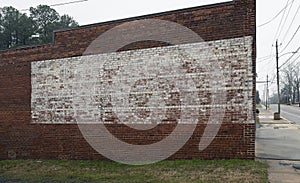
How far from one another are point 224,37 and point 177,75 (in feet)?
5.50

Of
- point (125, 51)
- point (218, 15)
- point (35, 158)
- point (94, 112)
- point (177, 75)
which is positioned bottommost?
point (35, 158)

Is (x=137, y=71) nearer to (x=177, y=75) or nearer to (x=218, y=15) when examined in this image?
(x=177, y=75)

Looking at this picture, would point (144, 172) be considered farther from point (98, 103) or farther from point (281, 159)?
point (281, 159)

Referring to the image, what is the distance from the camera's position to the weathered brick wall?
25.3 ft

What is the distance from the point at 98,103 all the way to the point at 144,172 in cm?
307

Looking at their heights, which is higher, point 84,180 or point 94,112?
point 94,112

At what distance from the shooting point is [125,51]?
9117 millimetres

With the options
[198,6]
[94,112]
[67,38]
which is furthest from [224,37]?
[67,38]

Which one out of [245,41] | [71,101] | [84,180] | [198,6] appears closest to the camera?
[84,180]

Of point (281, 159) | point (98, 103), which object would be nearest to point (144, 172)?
point (98, 103)

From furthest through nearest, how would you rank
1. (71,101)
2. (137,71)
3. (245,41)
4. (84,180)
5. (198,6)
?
1. (71,101)
2. (137,71)
3. (198,6)
4. (245,41)
5. (84,180)

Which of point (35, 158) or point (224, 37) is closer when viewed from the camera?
point (224, 37)

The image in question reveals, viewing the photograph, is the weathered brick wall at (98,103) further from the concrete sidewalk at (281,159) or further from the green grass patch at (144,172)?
the concrete sidewalk at (281,159)

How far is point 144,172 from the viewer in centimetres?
732
